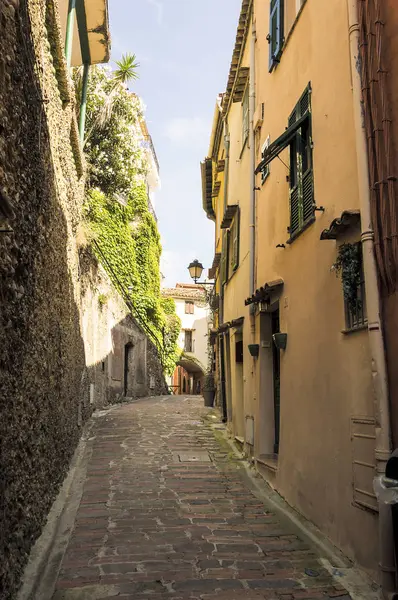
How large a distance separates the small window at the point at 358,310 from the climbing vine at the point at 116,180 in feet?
44.2

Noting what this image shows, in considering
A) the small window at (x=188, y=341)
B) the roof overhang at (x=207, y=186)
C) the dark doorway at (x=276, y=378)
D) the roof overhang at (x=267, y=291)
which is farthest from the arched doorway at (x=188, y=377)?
the roof overhang at (x=267, y=291)

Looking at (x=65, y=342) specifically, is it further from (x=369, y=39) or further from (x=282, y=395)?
(x=369, y=39)

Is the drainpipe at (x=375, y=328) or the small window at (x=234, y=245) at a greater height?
the small window at (x=234, y=245)

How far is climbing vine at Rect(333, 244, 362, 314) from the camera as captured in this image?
16.0 feet

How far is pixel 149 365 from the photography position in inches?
930

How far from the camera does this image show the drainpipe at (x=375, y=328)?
379cm

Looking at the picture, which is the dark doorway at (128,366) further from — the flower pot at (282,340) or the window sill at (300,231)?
the window sill at (300,231)

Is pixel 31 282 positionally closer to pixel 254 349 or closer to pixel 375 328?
pixel 375 328

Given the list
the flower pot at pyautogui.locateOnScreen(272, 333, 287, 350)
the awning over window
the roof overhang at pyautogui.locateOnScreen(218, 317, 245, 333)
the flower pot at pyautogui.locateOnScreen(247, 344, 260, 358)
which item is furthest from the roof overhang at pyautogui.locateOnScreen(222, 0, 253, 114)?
the flower pot at pyautogui.locateOnScreen(272, 333, 287, 350)

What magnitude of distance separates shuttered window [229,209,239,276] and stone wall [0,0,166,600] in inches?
188

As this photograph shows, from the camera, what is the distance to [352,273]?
4.89 m

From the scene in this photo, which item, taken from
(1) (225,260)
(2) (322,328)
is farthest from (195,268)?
(2) (322,328)

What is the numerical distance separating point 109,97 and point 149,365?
1155 cm

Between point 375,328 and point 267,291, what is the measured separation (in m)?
3.60
